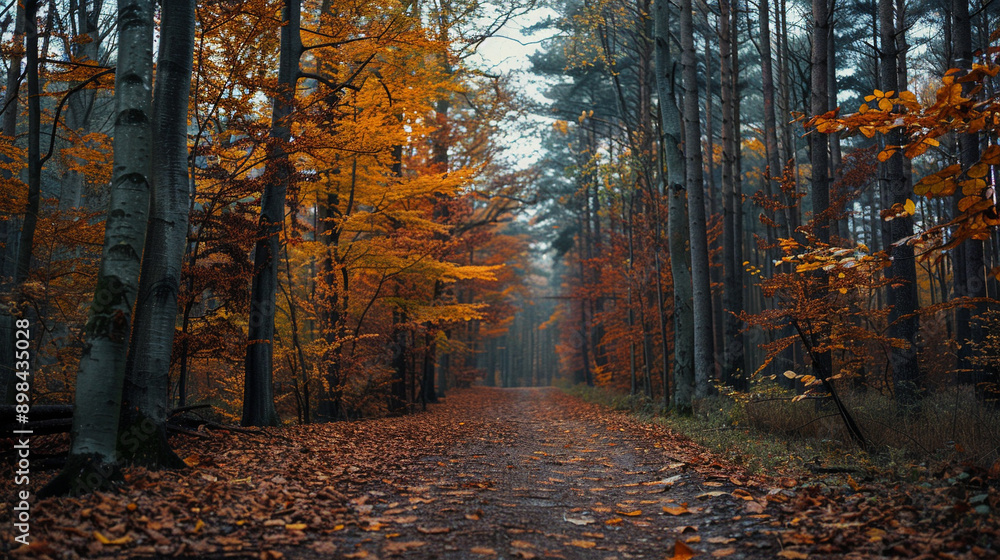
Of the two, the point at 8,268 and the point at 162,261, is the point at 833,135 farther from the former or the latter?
the point at 8,268

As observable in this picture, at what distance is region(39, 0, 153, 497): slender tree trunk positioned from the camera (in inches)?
152

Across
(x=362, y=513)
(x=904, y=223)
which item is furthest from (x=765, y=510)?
(x=904, y=223)

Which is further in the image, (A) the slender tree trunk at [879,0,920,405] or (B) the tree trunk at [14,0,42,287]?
(A) the slender tree trunk at [879,0,920,405]

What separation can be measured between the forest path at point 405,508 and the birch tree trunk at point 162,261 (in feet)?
1.35

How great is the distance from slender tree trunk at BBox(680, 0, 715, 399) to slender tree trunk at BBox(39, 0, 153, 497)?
909 centimetres

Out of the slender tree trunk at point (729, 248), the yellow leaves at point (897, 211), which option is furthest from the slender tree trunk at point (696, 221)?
the yellow leaves at point (897, 211)

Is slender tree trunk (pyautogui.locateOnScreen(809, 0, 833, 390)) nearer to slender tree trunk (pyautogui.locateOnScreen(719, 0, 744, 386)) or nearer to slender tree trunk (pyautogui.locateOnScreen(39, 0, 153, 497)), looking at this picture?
slender tree trunk (pyautogui.locateOnScreen(719, 0, 744, 386))

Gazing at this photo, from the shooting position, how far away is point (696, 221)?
11023 mm

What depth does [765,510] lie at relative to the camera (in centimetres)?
382

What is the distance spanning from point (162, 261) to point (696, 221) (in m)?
9.16

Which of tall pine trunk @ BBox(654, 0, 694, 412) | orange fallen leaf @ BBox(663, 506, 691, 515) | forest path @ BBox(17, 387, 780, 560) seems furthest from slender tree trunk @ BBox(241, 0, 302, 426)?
tall pine trunk @ BBox(654, 0, 694, 412)

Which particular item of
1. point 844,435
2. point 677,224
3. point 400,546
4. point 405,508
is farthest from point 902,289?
point 400,546

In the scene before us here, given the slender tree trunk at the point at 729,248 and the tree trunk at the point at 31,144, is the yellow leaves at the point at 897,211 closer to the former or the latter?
the tree trunk at the point at 31,144

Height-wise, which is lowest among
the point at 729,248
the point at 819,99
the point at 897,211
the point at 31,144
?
the point at 897,211
